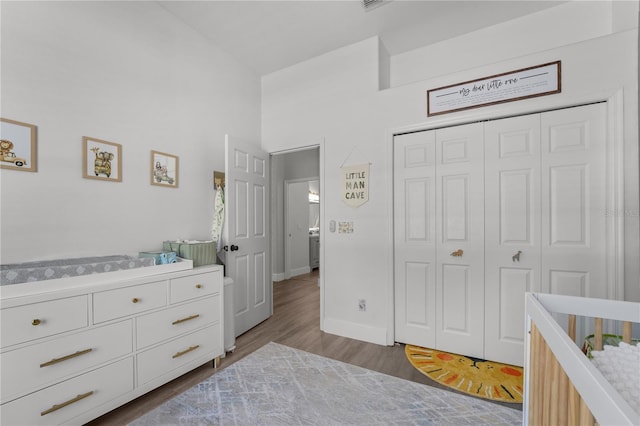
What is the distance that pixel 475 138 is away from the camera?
7.84 feet

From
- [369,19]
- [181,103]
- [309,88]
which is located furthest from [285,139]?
[369,19]

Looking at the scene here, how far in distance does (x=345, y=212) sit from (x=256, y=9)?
2039mm

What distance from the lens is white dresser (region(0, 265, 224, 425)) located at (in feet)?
4.39

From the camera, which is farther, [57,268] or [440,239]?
[440,239]

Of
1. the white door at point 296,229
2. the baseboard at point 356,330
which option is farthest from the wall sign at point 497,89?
the white door at point 296,229

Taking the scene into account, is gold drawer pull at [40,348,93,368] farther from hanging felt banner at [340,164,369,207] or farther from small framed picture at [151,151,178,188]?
hanging felt banner at [340,164,369,207]

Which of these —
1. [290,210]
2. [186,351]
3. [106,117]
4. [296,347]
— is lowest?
[296,347]

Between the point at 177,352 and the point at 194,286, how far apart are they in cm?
46

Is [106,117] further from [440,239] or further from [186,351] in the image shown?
[440,239]

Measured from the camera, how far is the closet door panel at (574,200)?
Answer: 198 centimetres

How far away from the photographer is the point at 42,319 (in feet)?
4.63

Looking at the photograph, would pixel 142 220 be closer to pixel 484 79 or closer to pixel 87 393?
pixel 87 393

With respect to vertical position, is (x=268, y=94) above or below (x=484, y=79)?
above

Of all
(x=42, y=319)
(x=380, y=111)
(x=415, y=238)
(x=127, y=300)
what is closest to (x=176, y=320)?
(x=127, y=300)
